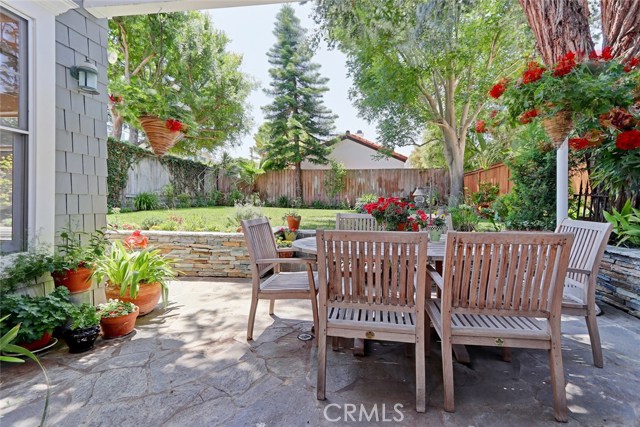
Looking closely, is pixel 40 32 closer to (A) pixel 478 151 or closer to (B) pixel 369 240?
(B) pixel 369 240

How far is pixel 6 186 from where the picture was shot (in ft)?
7.58

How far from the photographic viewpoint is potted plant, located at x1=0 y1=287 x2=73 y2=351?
207cm

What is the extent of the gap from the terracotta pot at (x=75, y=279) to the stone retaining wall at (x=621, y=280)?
4633 mm

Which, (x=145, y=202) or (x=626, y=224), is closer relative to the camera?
(x=626, y=224)

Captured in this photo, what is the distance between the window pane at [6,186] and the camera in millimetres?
2277

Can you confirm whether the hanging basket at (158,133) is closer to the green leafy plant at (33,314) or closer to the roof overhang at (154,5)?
the roof overhang at (154,5)

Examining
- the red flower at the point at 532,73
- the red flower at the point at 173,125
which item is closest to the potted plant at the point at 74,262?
the red flower at the point at 173,125

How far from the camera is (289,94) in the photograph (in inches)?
592

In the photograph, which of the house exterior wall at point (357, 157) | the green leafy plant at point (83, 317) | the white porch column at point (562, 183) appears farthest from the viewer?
the house exterior wall at point (357, 157)

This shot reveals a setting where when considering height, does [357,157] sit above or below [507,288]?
above

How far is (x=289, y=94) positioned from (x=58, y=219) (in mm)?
13588

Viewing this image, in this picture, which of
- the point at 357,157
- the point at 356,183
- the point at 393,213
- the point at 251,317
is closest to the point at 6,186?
the point at 251,317

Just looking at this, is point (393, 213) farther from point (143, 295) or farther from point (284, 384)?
point (143, 295)

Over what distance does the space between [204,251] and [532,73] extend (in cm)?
378
